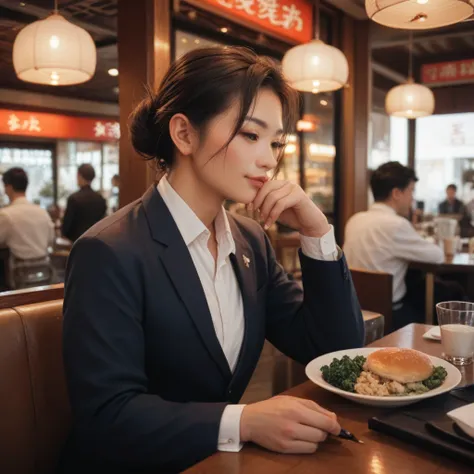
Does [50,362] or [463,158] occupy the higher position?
[463,158]

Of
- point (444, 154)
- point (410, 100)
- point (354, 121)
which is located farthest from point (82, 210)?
point (444, 154)

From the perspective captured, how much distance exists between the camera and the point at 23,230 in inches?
187

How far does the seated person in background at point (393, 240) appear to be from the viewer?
135 inches

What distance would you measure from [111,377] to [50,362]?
46 cm

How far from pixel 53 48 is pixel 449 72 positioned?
5745mm

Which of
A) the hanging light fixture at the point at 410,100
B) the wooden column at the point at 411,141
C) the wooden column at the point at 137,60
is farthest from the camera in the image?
the wooden column at the point at 411,141

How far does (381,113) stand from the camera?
9883 mm

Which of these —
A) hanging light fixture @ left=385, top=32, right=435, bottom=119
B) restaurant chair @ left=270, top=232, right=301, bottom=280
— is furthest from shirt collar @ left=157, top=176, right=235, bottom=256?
hanging light fixture @ left=385, top=32, right=435, bottom=119

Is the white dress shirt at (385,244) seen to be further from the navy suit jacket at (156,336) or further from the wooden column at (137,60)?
the navy suit jacket at (156,336)

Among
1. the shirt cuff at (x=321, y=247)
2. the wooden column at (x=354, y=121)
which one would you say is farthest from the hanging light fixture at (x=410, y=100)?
the shirt cuff at (x=321, y=247)

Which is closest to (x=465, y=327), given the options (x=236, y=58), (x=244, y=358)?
(x=244, y=358)

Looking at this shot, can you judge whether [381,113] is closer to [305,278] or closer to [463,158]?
[463,158]

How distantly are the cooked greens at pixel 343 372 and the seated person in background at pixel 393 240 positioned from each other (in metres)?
2.27

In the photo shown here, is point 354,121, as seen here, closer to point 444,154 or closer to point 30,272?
point 30,272
